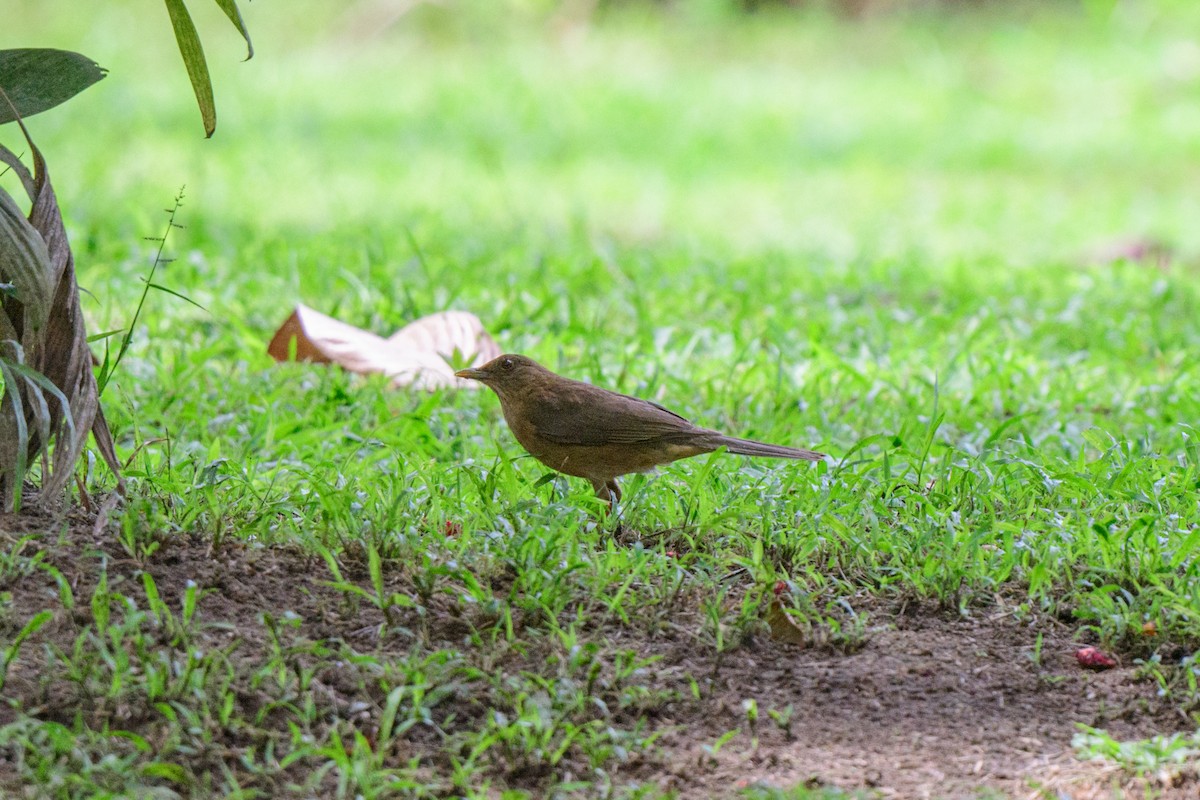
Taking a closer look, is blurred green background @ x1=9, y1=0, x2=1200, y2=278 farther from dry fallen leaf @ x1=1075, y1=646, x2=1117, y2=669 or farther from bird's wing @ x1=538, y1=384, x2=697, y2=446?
dry fallen leaf @ x1=1075, y1=646, x2=1117, y2=669

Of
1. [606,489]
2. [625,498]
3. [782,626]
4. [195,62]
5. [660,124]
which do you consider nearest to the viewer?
[782,626]

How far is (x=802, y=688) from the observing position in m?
2.90

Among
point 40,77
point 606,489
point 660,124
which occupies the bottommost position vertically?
point 660,124

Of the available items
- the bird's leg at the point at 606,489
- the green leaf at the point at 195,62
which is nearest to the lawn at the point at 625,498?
the bird's leg at the point at 606,489

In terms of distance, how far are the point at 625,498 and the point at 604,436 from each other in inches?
7.0

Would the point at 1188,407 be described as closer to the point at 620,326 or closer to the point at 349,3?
the point at 620,326

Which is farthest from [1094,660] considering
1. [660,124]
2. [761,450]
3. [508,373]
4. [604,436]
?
[660,124]

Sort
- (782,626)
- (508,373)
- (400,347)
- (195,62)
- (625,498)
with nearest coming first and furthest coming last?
(782,626)
(195,62)
(625,498)
(508,373)
(400,347)

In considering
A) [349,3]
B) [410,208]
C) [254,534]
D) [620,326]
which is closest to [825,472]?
[254,534]

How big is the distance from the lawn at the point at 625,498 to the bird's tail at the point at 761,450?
0.10 metres

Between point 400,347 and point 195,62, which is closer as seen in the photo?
point 195,62

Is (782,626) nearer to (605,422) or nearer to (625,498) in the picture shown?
(625,498)

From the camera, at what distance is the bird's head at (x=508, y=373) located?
398cm

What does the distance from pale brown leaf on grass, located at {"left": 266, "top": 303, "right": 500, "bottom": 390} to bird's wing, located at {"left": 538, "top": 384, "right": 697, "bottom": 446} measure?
1173 mm
